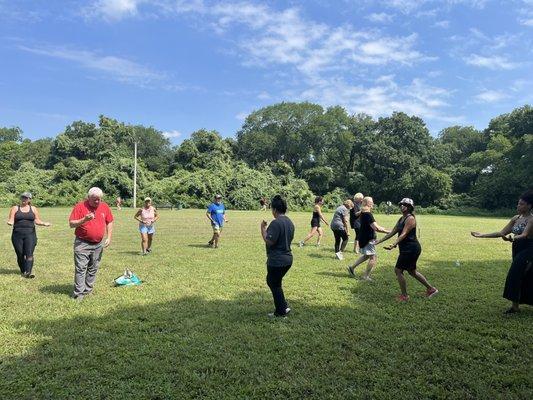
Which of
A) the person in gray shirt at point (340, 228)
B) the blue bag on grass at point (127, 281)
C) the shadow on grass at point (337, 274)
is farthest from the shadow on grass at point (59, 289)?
the person in gray shirt at point (340, 228)

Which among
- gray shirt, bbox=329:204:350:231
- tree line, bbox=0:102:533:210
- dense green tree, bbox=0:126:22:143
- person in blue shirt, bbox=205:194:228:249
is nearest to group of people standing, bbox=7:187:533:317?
gray shirt, bbox=329:204:350:231

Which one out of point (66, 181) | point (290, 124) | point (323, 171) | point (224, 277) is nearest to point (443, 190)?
point (323, 171)

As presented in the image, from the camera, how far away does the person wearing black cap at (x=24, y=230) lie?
8906 millimetres

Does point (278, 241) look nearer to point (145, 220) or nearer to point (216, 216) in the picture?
point (145, 220)

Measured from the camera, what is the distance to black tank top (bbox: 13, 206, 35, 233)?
8.91 m

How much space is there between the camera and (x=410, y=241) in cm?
740

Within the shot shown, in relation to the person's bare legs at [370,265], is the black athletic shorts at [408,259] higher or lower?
higher

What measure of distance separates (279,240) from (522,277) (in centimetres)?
367

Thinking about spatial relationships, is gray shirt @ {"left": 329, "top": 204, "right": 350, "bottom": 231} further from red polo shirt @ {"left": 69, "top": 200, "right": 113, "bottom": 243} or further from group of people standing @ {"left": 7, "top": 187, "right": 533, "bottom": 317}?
red polo shirt @ {"left": 69, "top": 200, "right": 113, "bottom": 243}

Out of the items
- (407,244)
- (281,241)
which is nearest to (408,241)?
(407,244)

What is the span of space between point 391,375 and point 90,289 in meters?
5.33

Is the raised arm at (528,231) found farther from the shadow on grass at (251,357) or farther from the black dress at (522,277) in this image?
the shadow on grass at (251,357)

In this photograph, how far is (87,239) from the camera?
736cm

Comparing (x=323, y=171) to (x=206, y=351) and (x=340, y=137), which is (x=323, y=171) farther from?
(x=206, y=351)
